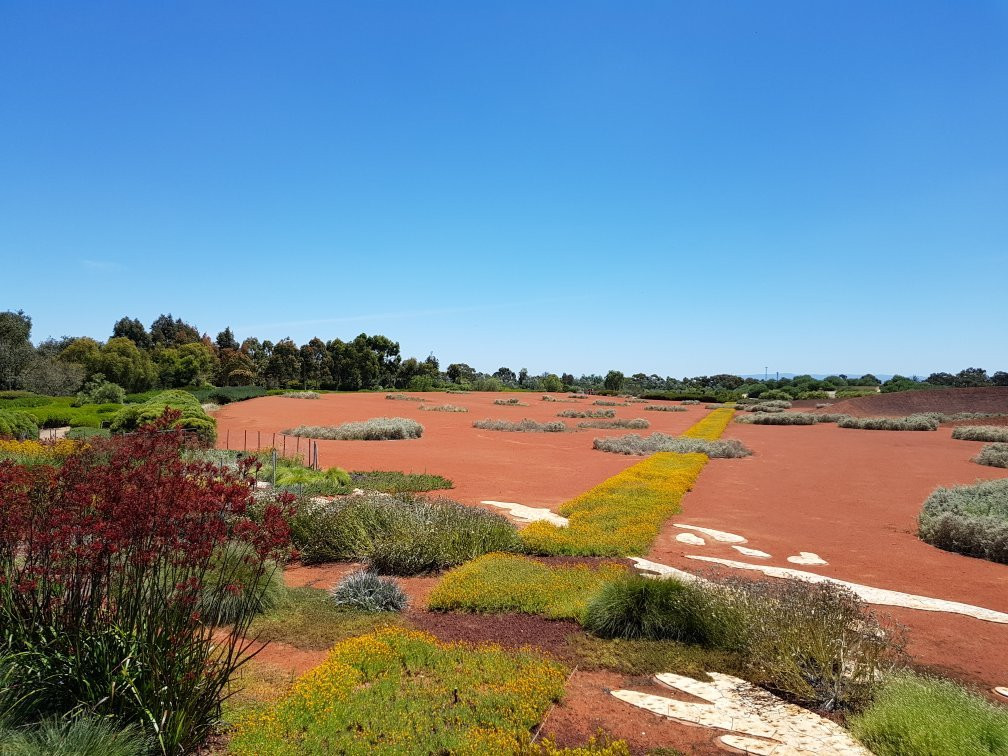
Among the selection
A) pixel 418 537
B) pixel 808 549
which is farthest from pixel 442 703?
pixel 808 549

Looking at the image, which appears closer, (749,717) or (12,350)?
(749,717)

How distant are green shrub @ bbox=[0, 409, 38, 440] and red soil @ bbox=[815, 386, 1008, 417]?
162ft

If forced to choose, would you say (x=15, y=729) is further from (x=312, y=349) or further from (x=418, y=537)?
(x=312, y=349)

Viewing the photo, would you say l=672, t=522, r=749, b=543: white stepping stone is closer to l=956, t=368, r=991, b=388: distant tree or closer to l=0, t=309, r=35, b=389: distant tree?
l=0, t=309, r=35, b=389: distant tree

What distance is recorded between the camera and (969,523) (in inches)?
386

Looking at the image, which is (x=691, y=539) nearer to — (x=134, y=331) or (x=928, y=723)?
(x=928, y=723)

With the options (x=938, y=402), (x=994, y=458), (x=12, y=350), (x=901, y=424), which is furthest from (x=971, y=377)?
(x=12, y=350)

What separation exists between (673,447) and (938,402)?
117 ft

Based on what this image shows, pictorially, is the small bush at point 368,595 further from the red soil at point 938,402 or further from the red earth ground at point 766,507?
the red soil at point 938,402

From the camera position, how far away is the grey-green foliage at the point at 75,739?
283 centimetres

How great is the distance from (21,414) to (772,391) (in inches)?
2919

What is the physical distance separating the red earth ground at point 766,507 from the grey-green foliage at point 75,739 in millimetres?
2094

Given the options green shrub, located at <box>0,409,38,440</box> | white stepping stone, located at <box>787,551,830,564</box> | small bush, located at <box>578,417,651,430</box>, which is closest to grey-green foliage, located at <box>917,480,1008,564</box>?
white stepping stone, located at <box>787,551,830,564</box>

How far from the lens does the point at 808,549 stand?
9.78 metres
